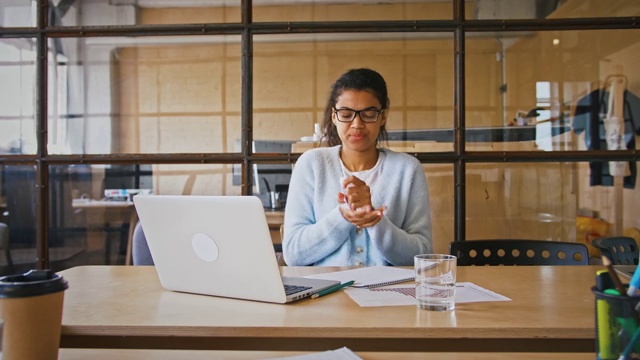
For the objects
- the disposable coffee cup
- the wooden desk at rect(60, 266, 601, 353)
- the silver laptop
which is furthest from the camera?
the silver laptop

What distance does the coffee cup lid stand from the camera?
2.81 ft

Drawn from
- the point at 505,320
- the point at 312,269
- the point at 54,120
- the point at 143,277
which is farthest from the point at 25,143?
the point at 505,320

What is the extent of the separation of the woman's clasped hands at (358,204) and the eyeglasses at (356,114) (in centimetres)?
43

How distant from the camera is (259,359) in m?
0.97

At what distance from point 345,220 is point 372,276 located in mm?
368

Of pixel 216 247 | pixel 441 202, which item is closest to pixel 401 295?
pixel 216 247

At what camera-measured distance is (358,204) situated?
185 cm

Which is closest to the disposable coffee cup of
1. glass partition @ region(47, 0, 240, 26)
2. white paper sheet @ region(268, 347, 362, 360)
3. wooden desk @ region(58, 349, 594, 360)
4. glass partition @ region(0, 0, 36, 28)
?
wooden desk @ region(58, 349, 594, 360)

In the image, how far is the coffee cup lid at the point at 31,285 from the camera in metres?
0.86

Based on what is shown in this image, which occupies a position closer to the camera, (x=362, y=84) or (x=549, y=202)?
(x=362, y=84)

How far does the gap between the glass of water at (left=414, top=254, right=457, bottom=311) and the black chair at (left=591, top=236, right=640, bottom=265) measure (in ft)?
3.63

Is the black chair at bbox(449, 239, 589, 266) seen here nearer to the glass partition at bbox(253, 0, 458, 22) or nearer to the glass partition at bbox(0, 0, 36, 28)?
the glass partition at bbox(253, 0, 458, 22)

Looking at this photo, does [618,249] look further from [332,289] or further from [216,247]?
[216,247]

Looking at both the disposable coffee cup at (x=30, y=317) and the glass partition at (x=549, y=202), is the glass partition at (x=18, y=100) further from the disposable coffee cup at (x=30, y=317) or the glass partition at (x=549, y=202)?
the disposable coffee cup at (x=30, y=317)
